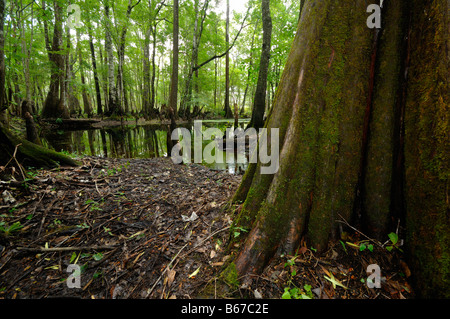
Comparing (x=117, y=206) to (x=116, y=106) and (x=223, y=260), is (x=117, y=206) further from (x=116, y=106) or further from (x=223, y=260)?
(x=116, y=106)

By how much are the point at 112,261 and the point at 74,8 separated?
50.6 feet

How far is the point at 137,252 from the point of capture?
2127 millimetres

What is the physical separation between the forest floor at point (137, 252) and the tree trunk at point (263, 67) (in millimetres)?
6898

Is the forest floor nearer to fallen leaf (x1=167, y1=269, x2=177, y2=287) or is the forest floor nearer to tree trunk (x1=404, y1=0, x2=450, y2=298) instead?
fallen leaf (x1=167, y1=269, x2=177, y2=287)

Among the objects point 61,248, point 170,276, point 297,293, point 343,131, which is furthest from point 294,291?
point 61,248

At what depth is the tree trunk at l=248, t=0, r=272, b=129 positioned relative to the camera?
840 cm

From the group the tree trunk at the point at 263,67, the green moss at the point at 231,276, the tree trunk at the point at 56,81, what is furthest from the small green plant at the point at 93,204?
the tree trunk at the point at 56,81

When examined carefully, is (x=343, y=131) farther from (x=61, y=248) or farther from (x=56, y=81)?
(x=56, y=81)

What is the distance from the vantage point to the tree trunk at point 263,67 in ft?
27.6

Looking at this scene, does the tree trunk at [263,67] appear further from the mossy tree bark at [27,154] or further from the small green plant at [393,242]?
the small green plant at [393,242]

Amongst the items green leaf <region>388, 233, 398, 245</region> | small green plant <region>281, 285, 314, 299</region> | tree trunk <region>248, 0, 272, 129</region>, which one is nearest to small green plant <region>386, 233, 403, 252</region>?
green leaf <region>388, 233, 398, 245</region>

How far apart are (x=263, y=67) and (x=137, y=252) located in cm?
912

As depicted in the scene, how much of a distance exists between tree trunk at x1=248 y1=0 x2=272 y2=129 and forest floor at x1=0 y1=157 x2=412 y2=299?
22.6ft

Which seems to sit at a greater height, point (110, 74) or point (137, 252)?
point (110, 74)
